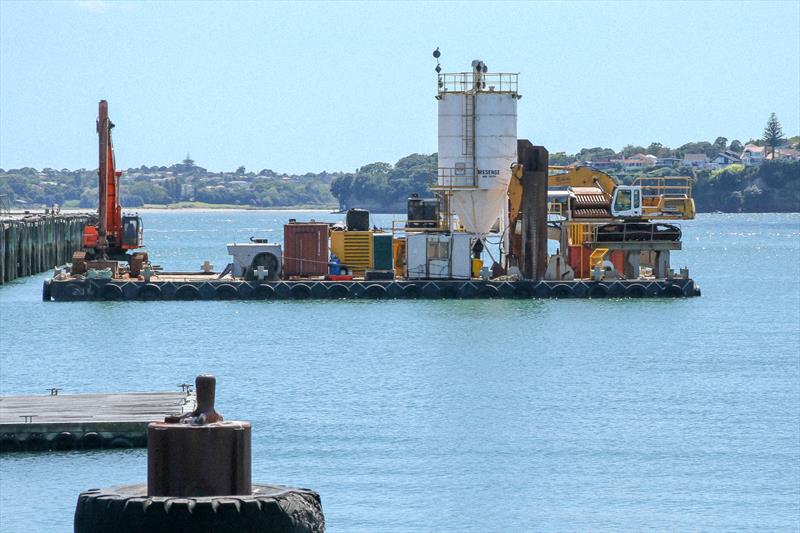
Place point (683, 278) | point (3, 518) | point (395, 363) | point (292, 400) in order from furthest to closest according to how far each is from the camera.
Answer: point (683, 278) → point (395, 363) → point (292, 400) → point (3, 518)

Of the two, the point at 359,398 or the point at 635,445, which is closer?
the point at 635,445

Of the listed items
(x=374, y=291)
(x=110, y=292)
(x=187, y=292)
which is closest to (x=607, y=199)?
(x=374, y=291)

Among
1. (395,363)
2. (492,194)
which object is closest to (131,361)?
(395,363)

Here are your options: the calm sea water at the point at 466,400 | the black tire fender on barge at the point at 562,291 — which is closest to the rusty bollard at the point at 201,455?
the calm sea water at the point at 466,400

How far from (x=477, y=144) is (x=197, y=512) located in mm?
55099

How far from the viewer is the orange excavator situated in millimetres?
61344

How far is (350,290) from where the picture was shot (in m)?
57.8

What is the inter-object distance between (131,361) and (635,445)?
2013cm

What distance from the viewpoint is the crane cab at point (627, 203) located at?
59312 mm

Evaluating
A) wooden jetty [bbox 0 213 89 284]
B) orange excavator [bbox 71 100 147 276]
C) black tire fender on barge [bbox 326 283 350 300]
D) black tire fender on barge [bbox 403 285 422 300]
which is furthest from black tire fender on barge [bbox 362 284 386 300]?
wooden jetty [bbox 0 213 89 284]

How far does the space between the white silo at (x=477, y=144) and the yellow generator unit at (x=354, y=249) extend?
348 centimetres

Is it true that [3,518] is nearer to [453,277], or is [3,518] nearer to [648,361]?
[648,361]

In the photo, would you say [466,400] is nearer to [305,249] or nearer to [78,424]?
[78,424]

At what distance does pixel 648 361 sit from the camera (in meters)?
46.4
